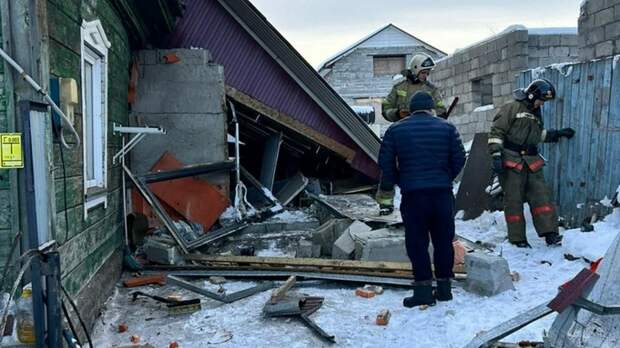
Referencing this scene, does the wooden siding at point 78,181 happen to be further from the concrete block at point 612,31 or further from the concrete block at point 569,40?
the concrete block at point 569,40

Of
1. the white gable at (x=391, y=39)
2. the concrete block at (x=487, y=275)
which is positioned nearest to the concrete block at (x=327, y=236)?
the concrete block at (x=487, y=275)

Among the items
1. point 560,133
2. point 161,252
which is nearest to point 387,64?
point 560,133

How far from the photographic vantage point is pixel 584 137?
6426mm

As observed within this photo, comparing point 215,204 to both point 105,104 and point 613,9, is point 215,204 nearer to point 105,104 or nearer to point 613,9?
point 105,104

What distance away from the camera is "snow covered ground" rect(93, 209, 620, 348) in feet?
12.5

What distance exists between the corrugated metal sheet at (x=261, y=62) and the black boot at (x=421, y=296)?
15.0 feet

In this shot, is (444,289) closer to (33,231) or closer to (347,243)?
(347,243)

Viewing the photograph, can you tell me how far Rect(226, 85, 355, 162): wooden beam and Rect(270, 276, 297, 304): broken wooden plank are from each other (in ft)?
11.2

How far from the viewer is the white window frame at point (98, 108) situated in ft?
14.5

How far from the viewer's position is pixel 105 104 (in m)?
4.91

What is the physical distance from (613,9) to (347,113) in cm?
400

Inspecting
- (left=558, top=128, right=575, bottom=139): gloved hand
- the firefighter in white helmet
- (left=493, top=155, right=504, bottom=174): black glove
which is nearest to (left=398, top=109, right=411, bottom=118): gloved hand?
the firefighter in white helmet

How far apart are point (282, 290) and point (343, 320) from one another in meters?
0.62

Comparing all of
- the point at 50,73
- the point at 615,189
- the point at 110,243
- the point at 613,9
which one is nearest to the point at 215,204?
the point at 110,243
